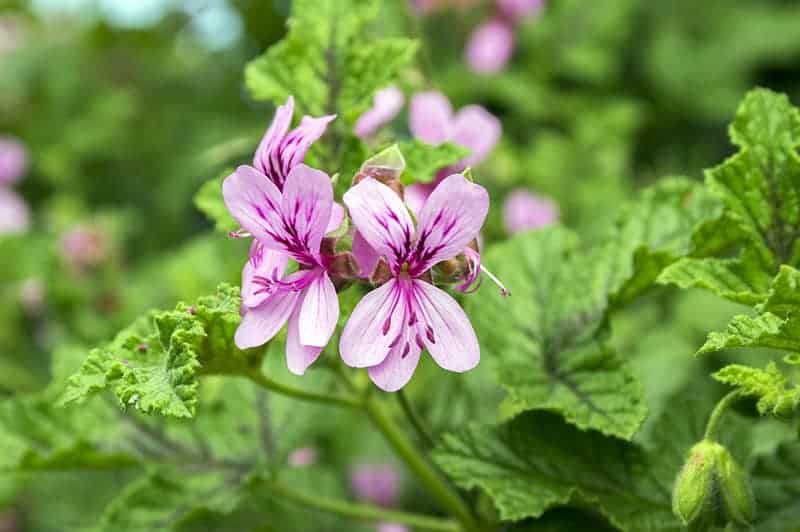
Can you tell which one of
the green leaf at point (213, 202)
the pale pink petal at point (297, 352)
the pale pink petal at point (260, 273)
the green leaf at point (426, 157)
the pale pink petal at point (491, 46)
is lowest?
the pale pink petal at point (297, 352)

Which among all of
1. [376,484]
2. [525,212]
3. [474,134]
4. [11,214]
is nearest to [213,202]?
[474,134]

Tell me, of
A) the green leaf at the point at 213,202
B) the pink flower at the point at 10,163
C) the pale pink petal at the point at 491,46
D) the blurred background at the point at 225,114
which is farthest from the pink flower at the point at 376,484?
the pink flower at the point at 10,163

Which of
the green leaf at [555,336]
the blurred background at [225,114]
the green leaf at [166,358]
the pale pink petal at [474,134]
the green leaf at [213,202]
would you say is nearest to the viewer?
the green leaf at [166,358]

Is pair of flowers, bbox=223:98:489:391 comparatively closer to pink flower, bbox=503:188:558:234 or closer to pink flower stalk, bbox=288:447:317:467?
pink flower stalk, bbox=288:447:317:467

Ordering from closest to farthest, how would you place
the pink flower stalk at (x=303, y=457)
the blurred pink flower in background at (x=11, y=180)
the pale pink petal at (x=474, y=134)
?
the pale pink petal at (x=474, y=134), the pink flower stalk at (x=303, y=457), the blurred pink flower in background at (x=11, y=180)

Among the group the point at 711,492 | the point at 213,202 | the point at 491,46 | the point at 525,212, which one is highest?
the point at 491,46

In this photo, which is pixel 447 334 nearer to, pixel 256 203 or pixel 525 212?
pixel 256 203

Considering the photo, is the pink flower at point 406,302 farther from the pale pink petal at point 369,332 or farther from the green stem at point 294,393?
the green stem at point 294,393

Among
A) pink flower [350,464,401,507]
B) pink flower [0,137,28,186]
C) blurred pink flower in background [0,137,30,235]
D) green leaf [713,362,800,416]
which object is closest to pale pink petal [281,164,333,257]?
green leaf [713,362,800,416]
